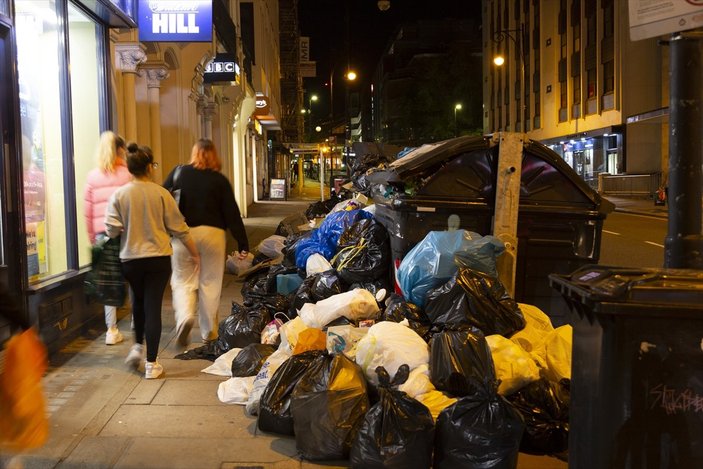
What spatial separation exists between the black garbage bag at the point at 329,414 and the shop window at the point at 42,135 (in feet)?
10.9

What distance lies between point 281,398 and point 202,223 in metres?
2.20

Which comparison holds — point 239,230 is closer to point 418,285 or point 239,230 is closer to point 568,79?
point 418,285

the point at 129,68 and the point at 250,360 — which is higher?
the point at 129,68

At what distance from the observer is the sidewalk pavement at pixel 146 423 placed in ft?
12.8

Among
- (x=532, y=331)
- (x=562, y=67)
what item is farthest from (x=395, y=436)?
(x=562, y=67)

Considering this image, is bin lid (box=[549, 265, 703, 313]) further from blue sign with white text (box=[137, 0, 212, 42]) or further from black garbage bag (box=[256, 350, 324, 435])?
blue sign with white text (box=[137, 0, 212, 42])

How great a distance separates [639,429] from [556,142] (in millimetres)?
44789

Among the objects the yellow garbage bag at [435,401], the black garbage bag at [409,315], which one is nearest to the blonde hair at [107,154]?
the black garbage bag at [409,315]

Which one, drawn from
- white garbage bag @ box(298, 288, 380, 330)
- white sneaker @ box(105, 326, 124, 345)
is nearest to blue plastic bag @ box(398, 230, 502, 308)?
white garbage bag @ box(298, 288, 380, 330)

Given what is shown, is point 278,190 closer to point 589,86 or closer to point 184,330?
point 589,86

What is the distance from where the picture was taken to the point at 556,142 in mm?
45344

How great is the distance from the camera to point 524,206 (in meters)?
6.19

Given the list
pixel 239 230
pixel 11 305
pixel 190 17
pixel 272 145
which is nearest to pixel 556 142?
Result: pixel 272 145

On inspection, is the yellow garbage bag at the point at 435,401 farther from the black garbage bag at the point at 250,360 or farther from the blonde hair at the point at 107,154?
the blonde hair at the point at 107,154
